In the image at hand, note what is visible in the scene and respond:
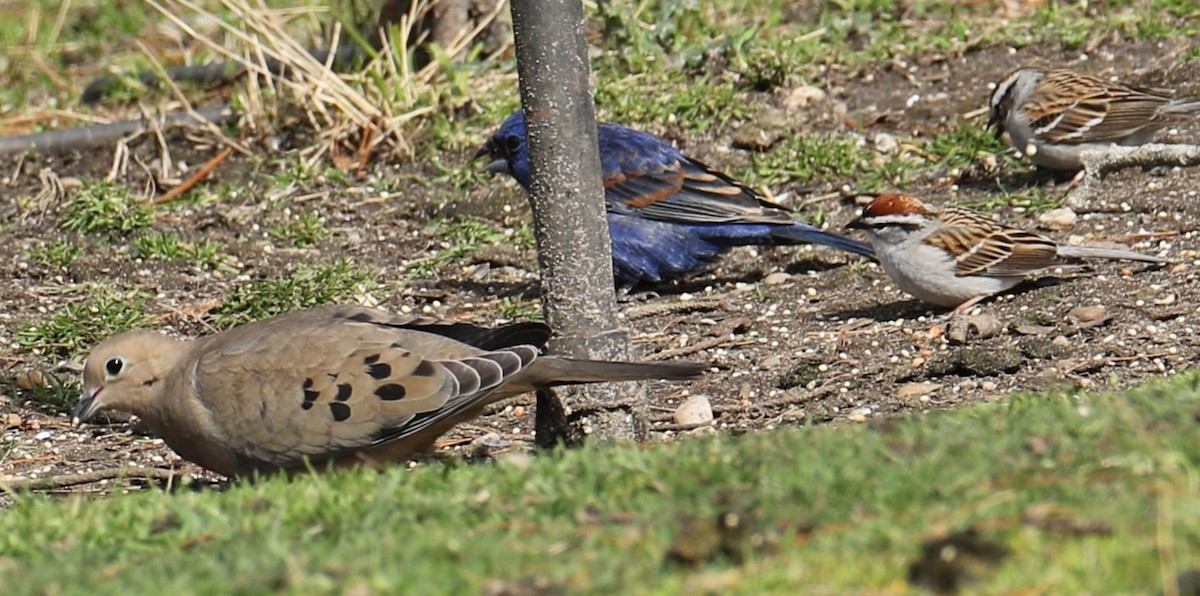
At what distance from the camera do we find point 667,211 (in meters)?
9.02

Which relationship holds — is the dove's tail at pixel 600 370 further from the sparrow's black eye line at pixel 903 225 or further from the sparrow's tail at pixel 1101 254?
the sparrow's tail at pixel 1101 254

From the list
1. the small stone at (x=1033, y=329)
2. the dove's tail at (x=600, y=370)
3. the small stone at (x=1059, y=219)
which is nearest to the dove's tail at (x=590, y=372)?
the dove's tail at (x=600, y=370)

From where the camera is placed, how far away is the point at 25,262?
9.23m

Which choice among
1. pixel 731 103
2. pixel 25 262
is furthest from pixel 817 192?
pixel 25 262

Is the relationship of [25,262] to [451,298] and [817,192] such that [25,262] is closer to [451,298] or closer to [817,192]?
[451,298]

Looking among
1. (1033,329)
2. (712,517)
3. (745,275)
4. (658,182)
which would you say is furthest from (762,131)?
(712,517)

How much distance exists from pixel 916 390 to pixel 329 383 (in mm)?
2393

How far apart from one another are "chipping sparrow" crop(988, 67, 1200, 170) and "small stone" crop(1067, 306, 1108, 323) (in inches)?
77.2

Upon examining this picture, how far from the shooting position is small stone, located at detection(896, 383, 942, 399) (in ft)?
21.7

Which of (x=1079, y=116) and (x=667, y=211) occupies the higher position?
(x=1079, y=116)

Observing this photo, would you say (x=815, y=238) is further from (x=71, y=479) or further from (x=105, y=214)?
(x=105, y=214)

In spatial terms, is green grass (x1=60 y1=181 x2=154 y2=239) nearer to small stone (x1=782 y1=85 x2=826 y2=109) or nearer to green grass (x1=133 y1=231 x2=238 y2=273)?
green grass (x1=133 y1=231 x2=238 y2=273)

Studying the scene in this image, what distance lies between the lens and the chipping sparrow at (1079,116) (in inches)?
355

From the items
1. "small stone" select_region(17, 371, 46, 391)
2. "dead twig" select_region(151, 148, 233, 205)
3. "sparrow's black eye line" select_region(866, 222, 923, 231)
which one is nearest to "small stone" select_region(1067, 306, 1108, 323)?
"sparrow's black eye line" select_region(866, 222, 923, 231)
